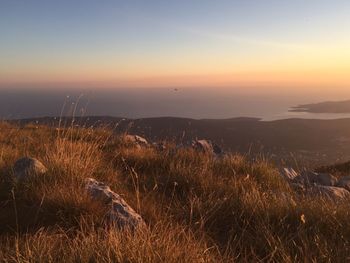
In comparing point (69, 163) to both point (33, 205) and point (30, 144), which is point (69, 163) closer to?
point (33, 205)

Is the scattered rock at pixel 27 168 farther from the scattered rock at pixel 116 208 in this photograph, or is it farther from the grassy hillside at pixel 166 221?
the scattered rock at pixel 116 208

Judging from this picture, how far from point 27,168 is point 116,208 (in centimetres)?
181

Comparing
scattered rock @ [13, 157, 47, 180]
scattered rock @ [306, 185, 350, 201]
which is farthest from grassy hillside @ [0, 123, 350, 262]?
scattered rock @ [306, 185, 350, 201]

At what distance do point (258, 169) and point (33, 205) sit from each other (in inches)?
176

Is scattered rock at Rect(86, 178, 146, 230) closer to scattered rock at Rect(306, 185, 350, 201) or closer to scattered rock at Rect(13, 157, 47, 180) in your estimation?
scattered rock at Rect(13, 157, 47, 180)

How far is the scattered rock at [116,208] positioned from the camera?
179 inches

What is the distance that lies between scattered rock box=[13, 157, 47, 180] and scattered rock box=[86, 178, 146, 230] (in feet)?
2.47

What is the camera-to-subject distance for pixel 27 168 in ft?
19.9

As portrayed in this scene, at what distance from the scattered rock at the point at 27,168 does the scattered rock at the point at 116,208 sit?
75 centimetres

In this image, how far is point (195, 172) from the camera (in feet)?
23.6

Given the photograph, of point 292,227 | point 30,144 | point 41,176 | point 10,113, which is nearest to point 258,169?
point 292,227

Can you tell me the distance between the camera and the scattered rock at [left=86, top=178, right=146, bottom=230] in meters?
4.55

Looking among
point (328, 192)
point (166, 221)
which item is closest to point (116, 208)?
point (166, 221)

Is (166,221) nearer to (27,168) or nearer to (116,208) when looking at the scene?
(116,208)
